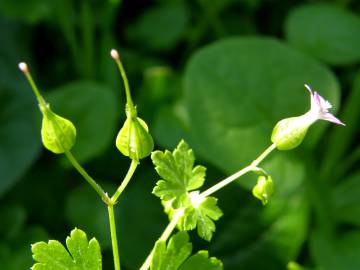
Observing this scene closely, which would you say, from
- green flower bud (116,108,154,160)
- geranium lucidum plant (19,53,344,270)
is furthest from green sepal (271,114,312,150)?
green flower bud (116,108,154,160)

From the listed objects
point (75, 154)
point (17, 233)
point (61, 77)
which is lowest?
point (17, 233)

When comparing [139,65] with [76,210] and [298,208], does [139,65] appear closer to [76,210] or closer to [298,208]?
[76,210]

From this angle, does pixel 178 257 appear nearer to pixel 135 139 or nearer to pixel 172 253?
pixel 172 253

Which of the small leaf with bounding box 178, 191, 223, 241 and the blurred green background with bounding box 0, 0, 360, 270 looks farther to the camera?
the blurred green background with bounding box 0, 0, 360, 270

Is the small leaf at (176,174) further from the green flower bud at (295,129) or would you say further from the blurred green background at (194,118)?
the blurred green background at (194,118)

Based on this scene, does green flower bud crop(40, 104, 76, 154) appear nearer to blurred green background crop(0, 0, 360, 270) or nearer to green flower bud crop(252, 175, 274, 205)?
green flower bud crop(252, 175, 274, 205)

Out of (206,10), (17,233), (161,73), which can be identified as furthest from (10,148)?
(206,10)

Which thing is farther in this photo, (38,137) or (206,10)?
(206,10)

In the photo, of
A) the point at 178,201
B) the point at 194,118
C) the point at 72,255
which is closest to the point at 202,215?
the point at 178,201
